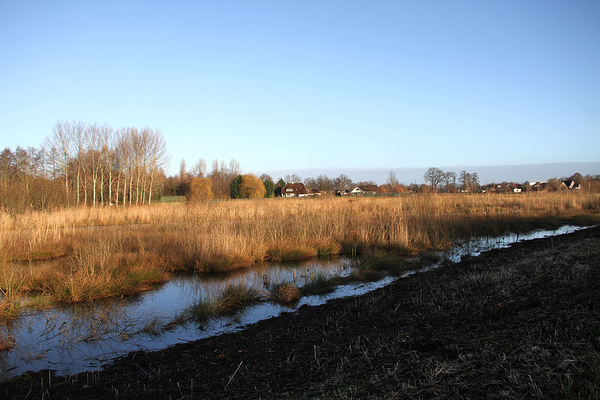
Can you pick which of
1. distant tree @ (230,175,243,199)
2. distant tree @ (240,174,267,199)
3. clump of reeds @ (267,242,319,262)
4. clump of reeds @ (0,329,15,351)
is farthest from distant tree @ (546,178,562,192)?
distant tree @ (230,175,243,199)

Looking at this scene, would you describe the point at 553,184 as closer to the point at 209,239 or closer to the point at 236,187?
the point at 209,239

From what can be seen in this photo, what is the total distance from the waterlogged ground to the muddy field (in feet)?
1.46

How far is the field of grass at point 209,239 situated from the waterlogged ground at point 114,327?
1.96ft

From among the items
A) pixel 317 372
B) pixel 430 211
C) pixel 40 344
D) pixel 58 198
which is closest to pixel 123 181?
pixel 58 198

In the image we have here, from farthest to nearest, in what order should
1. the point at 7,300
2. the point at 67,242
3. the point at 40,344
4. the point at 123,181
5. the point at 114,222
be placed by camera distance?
the point at 123,181 → the point at 114,222 → the point at 67,242 → the point at 7,300 → the point at 40,344

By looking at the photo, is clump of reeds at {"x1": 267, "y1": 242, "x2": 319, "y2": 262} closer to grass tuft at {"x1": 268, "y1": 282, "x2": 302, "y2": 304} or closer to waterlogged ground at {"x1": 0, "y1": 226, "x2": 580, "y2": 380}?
waterlogged ground at {"x1": 0, "y1": 226, "x2": 580, "y2": 380}

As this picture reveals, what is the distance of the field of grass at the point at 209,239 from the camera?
6.84 meters

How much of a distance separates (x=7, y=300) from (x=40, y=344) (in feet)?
5.31

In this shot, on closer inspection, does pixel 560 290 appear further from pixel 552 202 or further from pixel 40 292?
pixel 552 202

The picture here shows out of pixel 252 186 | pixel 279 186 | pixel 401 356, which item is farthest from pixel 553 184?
pixel 279 186

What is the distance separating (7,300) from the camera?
554 cm

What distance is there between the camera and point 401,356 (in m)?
3.05

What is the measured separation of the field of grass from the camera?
6.84 metres

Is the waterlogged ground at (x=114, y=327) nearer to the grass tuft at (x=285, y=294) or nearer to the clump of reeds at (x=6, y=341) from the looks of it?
the clump of reeds at (x=6, y=341)
